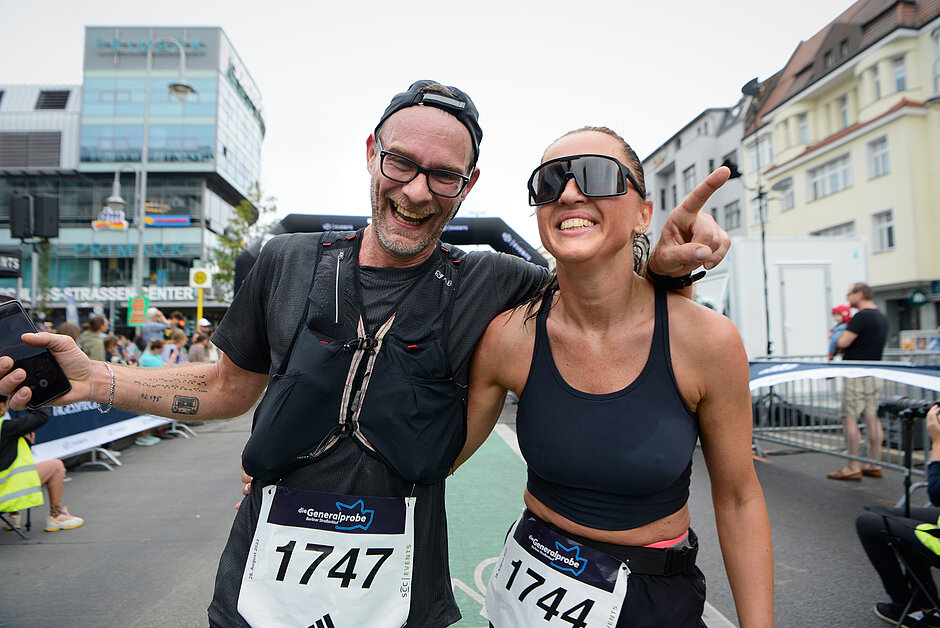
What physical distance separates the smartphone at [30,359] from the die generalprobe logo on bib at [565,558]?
1.41 meters

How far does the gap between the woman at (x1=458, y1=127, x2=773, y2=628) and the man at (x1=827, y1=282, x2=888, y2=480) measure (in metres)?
4.93

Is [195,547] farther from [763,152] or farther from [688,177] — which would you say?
[688,177]

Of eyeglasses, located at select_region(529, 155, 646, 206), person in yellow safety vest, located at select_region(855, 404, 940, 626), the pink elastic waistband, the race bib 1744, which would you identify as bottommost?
person in yellow safety vest, located at select_region(855, 404, 940, 626)

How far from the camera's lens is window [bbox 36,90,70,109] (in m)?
42.2

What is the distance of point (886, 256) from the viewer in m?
21.8

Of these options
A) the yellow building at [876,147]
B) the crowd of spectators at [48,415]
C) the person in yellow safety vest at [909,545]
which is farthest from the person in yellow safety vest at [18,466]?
the yellow building at [876,147]

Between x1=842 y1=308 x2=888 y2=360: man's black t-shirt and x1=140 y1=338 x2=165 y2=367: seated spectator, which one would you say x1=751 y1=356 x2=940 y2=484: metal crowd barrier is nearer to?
x1=842 y1=308 x2=888 y2=360: man's black t-shirt

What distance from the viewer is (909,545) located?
10.1ft

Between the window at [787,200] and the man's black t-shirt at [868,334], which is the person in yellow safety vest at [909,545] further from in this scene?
the window at [787,200]

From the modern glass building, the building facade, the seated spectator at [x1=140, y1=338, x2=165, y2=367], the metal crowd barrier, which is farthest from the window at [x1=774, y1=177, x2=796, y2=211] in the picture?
the modern glass building

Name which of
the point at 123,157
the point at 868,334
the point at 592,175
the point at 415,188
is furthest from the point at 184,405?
the point at 123,157

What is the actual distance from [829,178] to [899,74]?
4460 millimetres

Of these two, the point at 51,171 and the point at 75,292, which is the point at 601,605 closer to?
the point at 75,292

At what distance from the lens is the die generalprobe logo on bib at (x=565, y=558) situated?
1.51m
